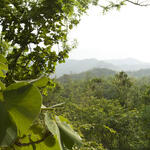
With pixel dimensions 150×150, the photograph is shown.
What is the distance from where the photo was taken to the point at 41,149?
0.15m

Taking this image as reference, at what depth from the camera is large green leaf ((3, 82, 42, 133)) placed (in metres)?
0.11

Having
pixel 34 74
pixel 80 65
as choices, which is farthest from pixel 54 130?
pixel 80 65

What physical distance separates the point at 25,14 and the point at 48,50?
0.30m

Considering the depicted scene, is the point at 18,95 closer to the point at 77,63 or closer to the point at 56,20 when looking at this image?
the point at 56,20

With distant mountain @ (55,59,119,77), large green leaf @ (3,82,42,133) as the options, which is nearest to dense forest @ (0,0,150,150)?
large green leaf @ (3,82,42,133)

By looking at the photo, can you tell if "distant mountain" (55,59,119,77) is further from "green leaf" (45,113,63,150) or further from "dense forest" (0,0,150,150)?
"green leaf" (45,113,63,150)

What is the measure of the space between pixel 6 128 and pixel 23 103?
2 cm

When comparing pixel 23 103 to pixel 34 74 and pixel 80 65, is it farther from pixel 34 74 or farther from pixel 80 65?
pixel 80 65

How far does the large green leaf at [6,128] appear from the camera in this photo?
0.34ft

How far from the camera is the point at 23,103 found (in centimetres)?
11

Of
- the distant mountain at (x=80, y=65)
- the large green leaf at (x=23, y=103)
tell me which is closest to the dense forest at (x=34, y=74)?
the large green leaf at (x=23, y=103)

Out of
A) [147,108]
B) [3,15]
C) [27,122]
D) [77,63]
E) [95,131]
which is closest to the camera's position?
[27,122]

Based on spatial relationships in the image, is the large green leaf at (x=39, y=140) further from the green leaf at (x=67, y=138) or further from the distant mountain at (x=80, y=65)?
the distant mountain at (x=80, y=65)

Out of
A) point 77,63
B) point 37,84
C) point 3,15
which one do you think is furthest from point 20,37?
point 77,63
